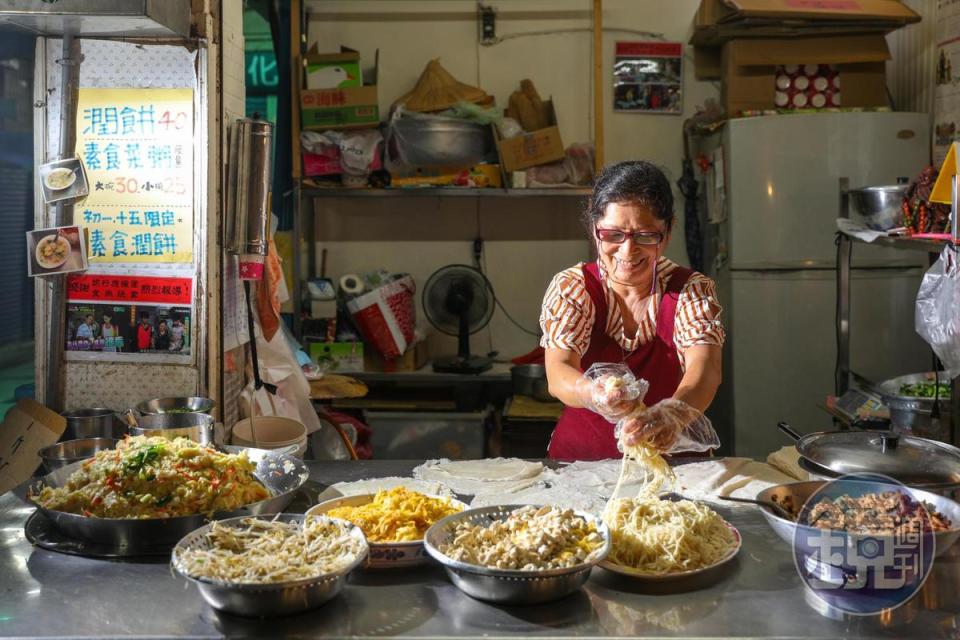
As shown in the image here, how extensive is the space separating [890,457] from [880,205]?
5.76 ft

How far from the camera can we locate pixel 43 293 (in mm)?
3203

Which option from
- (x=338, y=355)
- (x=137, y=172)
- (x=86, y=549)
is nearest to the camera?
(x=86, y=549)

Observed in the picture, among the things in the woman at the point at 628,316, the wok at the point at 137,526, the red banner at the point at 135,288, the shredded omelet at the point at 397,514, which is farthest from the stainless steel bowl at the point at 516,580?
the red banner at the point at 135,288

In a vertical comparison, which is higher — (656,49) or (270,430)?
(656,49)

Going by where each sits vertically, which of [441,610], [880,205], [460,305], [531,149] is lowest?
[441,610]

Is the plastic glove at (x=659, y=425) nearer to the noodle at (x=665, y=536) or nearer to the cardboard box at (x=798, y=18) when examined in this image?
the noodle at (x=665, y=536)

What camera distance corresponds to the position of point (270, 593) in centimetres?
168

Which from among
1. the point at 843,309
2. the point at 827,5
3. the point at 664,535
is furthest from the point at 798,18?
the point at 664,535

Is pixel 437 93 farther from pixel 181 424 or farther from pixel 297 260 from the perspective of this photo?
pixel 181 424

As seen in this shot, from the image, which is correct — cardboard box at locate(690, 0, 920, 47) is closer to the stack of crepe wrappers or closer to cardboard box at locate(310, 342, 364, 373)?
the stack of crepe wrappers

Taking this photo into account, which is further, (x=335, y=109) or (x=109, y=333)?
(x=335, y=109)

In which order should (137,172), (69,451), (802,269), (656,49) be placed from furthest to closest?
(656,49) → (802,269) → (137,172) → (69,451)

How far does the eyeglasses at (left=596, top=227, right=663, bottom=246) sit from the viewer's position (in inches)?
105

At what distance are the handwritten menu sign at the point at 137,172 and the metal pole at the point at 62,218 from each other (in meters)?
0.04
